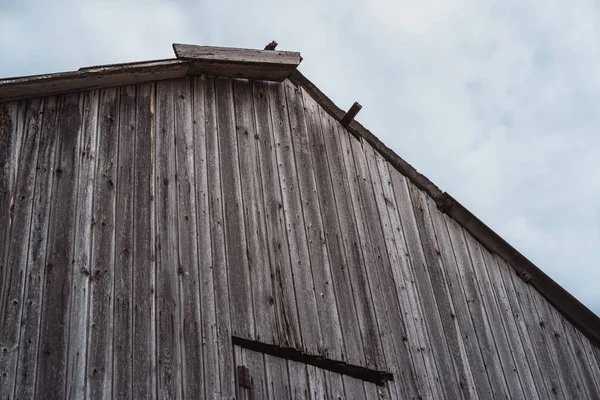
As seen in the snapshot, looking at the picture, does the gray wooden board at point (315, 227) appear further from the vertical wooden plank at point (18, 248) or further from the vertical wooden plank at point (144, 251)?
the vertical wooden plank at point (18, 248)

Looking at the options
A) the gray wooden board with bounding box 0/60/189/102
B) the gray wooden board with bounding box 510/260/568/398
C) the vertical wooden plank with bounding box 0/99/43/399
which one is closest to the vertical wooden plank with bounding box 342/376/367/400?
the gray wooden board with bounding box 510/260/568/398

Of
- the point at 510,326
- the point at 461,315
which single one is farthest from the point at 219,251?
the point at 510,326

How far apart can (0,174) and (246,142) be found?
1920 mm

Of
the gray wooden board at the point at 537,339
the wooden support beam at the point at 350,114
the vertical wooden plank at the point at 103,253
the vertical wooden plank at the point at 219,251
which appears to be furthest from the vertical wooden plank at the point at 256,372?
the wooden support beam at the point at 350,114

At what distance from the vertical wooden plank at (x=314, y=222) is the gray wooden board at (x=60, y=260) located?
1.68 m

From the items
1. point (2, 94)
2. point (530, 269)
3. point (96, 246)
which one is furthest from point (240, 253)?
point (530, 269)

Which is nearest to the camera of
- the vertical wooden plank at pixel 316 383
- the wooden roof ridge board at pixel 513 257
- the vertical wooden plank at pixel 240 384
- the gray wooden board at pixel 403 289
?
the vertical wooden plank at pixel 240 384

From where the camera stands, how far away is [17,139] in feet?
16.4

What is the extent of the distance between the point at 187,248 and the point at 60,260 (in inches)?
33.4

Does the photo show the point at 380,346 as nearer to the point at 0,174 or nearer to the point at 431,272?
the point at 431,272

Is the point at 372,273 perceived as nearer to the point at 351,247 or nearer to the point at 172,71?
the point at 351,247

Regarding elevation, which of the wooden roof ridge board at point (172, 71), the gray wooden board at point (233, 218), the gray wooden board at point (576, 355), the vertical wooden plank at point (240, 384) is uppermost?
the wooden roof ridge board at point (172, 71)

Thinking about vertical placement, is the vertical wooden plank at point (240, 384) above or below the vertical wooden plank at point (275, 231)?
below

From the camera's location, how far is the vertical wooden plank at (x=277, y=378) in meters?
4.75
